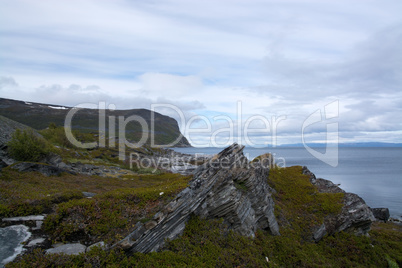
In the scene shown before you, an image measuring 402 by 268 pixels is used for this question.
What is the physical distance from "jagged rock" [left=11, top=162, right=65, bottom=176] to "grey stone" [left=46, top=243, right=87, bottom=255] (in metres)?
20.1

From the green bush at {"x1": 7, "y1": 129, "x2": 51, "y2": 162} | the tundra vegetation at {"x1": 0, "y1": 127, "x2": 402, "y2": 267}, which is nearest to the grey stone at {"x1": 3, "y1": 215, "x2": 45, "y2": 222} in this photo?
the tundra vegetation at {"x1": 0, "y1": 127, "x2": 402, "y2": 267}

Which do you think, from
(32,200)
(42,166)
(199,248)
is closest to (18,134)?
(42,166)

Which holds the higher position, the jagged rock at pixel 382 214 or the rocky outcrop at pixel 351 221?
the rocky outcrop at pixel 351 221

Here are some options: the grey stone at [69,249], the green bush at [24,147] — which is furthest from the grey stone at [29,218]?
the green bush at [24,147]

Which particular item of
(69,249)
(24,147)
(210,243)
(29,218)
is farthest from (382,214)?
(24,147)

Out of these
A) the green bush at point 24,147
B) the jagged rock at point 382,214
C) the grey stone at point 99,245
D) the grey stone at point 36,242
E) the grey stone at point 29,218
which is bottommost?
the jagged rock at point 382,214

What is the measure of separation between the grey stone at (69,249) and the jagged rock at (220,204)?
5.39ft

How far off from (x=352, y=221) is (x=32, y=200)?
24.2 metres

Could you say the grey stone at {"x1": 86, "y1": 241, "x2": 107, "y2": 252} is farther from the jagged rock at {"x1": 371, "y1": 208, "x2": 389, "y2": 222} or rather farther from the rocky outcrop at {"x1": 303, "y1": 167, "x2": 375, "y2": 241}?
the jagged rock at {"x1": 371, "y1": 208, "x2": 389, "y2": 222}

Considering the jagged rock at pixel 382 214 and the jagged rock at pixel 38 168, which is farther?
the jagged rock at pixel 382 214

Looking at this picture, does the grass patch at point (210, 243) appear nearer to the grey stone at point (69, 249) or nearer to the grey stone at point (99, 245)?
the grey stone at point (99, 245)

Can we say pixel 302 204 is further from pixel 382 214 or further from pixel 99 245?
pixel 382 214

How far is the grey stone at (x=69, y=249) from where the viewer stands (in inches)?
363

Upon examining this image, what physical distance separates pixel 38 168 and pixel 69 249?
22089 mm
